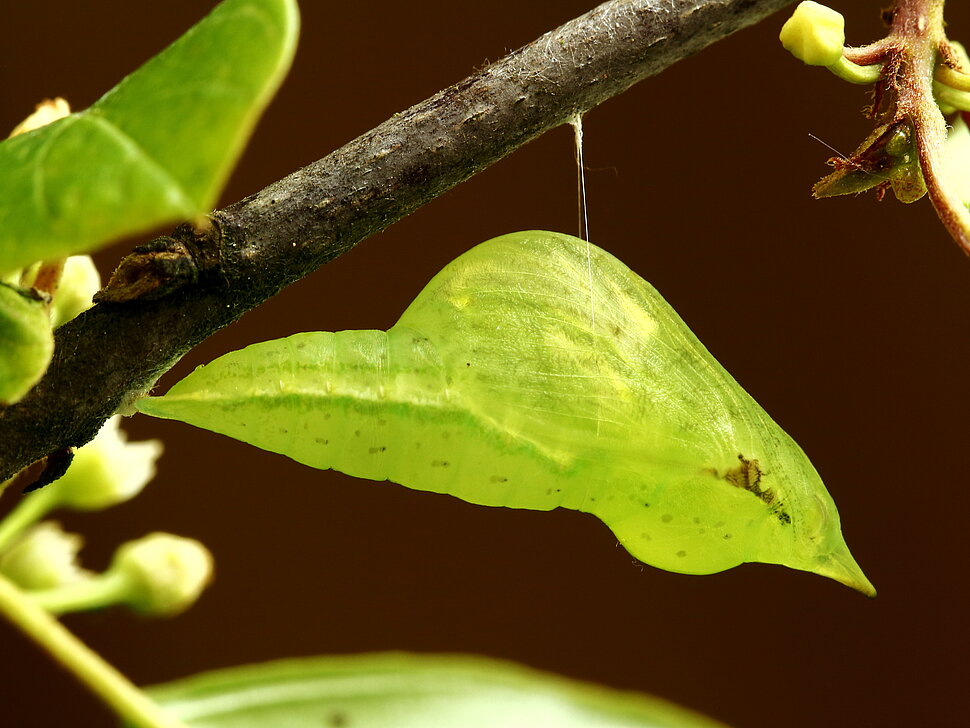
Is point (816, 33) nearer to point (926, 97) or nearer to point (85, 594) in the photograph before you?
point (926, 97)

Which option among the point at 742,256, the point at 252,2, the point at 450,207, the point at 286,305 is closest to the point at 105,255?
the point at 286,305

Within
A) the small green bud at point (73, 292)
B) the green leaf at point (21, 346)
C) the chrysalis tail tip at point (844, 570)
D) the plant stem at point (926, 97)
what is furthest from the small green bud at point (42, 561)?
the plant stem at point (926, 97)

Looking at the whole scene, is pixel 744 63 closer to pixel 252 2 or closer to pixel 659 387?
pixel 659 387

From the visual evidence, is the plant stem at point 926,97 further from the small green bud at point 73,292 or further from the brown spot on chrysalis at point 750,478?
the small green bud at point 73,292

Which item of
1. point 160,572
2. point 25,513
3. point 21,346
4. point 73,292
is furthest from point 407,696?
point 21,346

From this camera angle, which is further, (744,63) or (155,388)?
(744,63)

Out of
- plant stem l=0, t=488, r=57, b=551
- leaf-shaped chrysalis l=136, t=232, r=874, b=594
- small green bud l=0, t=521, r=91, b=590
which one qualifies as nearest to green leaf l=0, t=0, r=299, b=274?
leaf-shaped chrysalis l=136, t=232, r=874, b=594

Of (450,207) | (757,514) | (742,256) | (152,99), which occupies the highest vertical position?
(450,207)
